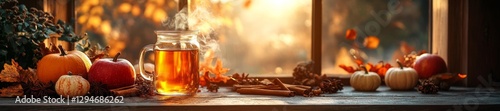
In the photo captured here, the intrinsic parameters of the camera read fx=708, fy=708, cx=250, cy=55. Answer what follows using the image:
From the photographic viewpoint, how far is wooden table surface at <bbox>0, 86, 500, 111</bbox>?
79.1 inches

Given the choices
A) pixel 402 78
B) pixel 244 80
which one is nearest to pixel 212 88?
pixel 244 80

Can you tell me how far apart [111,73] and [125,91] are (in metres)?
0.10

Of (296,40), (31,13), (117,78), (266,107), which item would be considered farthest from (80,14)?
(266,107)

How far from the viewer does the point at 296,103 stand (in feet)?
6.78

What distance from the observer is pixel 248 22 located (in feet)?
10.3

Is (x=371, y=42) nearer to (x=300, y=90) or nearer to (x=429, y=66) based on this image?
(x=429, y=66)

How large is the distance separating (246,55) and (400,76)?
813mm

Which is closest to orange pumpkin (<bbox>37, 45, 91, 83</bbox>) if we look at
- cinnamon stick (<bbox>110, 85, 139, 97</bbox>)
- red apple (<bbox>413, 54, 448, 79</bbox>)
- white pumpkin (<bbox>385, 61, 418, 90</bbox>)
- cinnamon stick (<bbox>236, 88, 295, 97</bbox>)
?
cinnamon stick (<bbox>110, 85, 139, 97</bbox>)

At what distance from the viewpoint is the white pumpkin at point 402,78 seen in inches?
102

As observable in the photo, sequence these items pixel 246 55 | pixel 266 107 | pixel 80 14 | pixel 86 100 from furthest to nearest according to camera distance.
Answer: pixel 246 55 < pixel 80 14 < pixel 86 100 < pixel 266 107

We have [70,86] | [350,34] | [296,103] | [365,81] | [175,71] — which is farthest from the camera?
[350,34]

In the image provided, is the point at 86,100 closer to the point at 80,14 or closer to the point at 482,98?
the point at 80,14

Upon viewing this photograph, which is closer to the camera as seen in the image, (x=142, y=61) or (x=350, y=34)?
(x=142, y=61)

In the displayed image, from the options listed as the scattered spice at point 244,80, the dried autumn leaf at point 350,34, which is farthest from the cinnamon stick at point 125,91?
the dried autumn leaf at point 350,34
